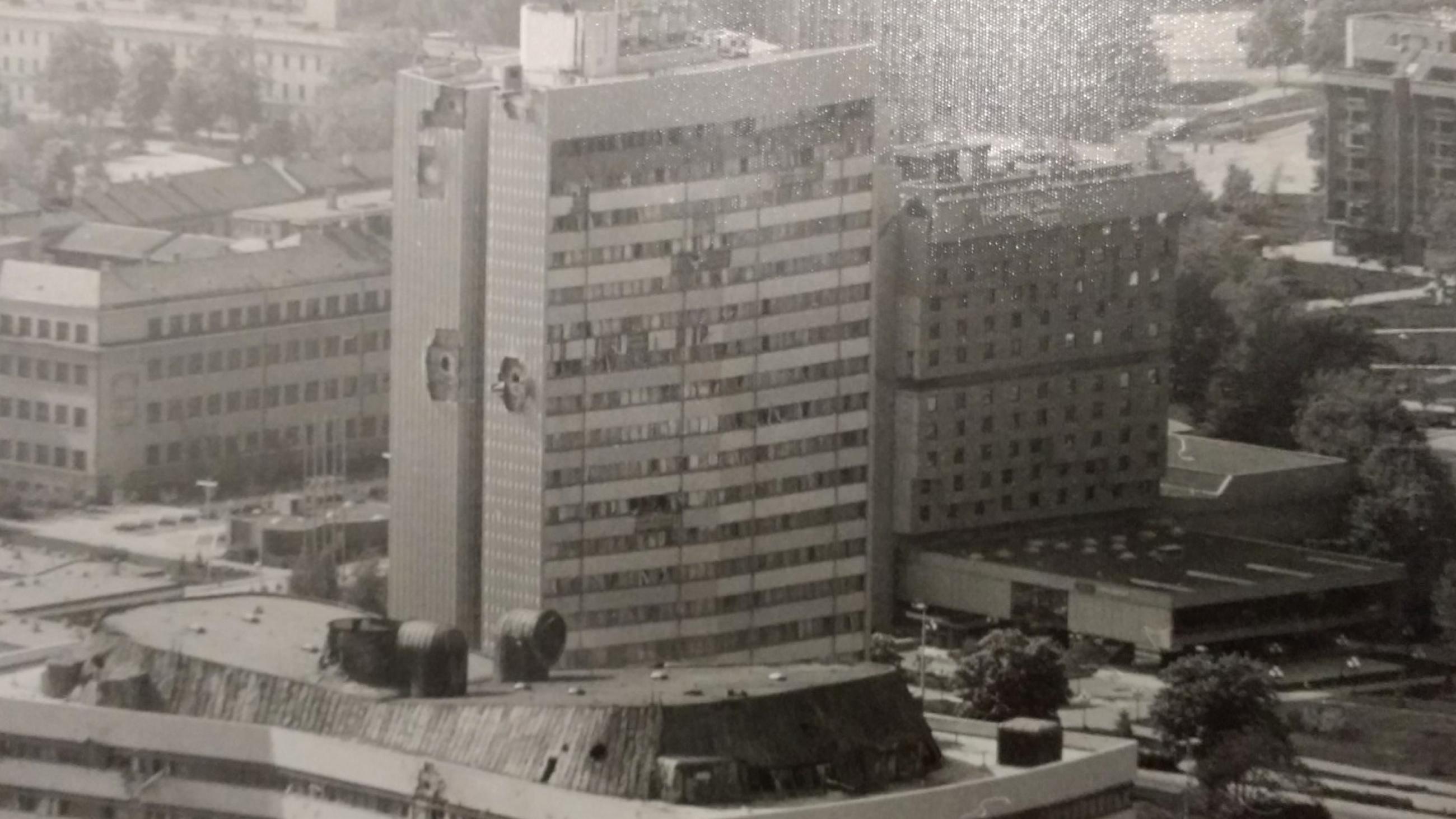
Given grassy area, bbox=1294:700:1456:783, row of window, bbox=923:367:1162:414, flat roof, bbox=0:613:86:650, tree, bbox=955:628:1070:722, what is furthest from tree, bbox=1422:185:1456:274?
flat roof, bbox=0:613:86:650

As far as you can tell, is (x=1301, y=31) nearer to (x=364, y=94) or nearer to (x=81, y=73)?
(x=364, y=94)

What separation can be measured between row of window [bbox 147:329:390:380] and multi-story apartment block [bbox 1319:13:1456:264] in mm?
2287

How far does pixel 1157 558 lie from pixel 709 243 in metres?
1.66

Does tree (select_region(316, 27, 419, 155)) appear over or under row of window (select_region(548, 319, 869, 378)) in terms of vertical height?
over

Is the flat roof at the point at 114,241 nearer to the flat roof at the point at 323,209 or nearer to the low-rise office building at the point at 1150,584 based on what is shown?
the flat roof at the point at 323,209

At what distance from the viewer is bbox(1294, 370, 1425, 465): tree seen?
39.8 feet

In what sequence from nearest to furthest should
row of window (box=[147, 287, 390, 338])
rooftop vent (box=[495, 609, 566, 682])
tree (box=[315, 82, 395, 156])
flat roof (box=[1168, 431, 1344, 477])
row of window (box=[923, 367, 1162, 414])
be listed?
1. rooftop vent (box=[495, 609, 566, 682])
2. row of window (box=[923, 367, 1162, 414])
3. row of window (box=[147, 287, 390, 338])
4. flat roof (box=[1168, 431, 1344, 477])
5. tree (box=[315, 82, 395, 156])

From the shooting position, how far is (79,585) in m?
10.9

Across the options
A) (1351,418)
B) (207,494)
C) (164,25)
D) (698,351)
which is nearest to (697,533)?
(698,351)

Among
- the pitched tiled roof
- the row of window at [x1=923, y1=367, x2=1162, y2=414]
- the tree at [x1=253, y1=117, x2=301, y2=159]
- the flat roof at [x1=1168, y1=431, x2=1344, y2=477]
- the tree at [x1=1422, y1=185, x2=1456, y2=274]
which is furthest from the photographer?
the tree at [x1=253, y1=117, x2=301, y2=159]

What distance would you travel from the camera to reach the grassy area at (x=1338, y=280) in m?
12.3

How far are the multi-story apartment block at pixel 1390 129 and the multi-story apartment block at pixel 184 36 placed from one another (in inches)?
99.2

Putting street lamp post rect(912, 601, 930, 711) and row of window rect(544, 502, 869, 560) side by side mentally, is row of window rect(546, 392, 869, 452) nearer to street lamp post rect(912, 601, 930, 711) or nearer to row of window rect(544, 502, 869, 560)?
row of window rect(544, 502, 869, 560)

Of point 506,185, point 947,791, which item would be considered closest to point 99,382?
point 506,185
